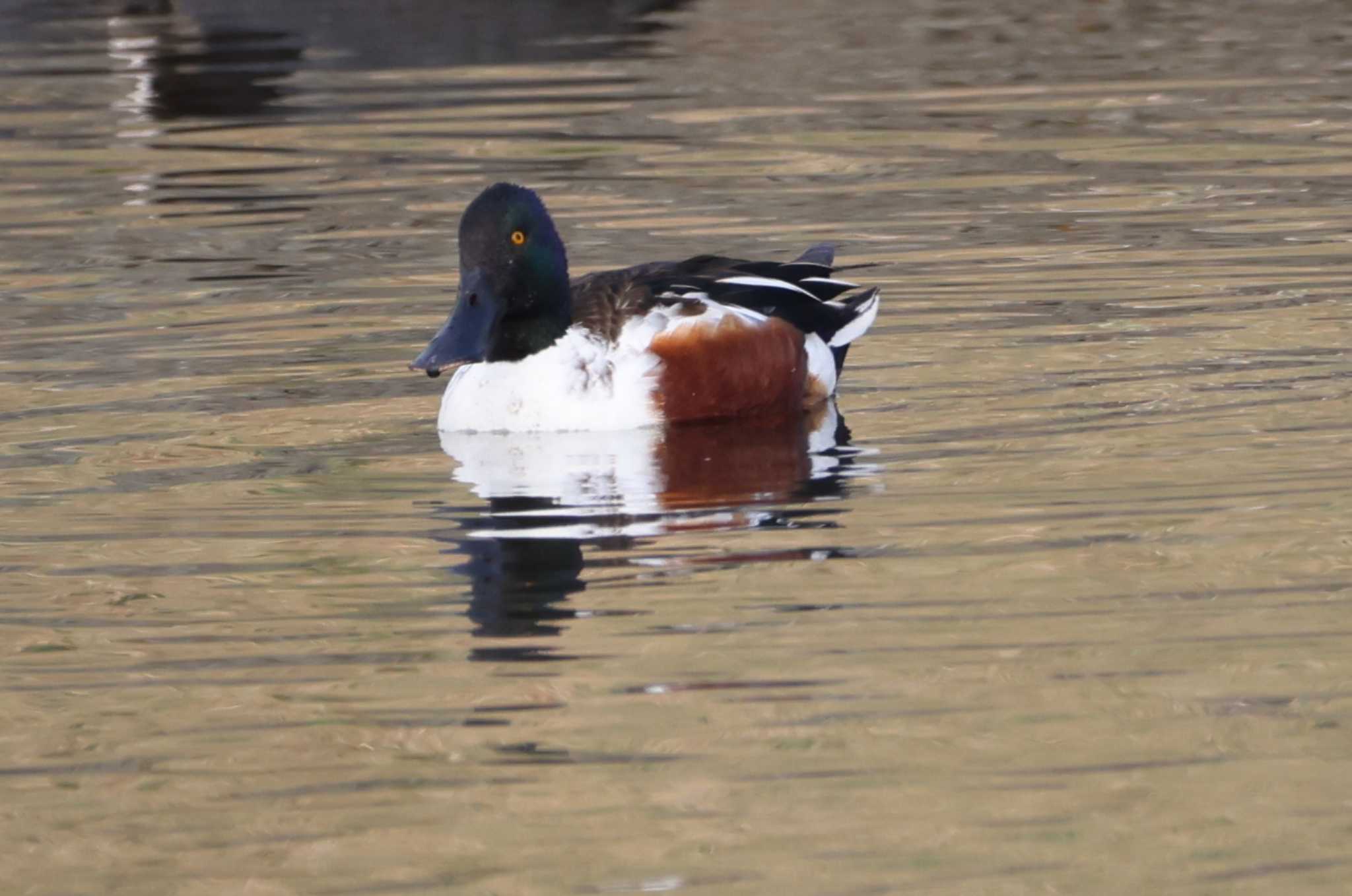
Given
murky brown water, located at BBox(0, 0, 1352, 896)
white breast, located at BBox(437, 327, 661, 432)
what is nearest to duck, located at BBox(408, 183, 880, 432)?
white breast, located at BBox(437, 327, 661, 432)

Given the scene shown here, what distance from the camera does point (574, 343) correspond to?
8.16m

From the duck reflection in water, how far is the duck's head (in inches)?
13.7

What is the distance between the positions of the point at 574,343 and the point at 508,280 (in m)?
0.31

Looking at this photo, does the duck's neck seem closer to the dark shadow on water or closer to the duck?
the duck

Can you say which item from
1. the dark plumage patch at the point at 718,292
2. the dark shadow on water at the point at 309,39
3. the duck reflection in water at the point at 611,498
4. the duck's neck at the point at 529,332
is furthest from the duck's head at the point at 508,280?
the dark shadow on water at the point at 309,39

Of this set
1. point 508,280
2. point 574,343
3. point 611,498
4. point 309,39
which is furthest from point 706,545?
point 309,39

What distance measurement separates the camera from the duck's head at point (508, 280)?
807cm

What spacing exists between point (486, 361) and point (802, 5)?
11925 mm

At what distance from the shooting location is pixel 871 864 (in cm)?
442

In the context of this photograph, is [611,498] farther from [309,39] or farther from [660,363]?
[309,39]

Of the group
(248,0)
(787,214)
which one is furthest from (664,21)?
(787,214)

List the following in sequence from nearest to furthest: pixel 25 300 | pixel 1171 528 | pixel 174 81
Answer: pixel 1171 528, pixel 25 300, pixel 174 81

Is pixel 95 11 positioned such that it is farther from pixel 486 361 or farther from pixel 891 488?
pixel 891 488

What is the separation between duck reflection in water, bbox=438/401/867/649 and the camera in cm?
623
